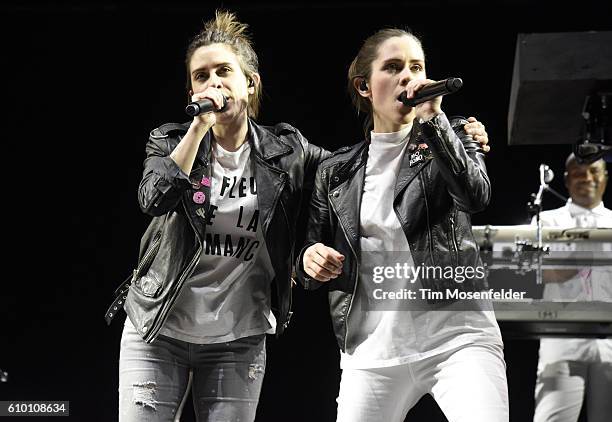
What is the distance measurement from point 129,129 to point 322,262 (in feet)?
5.60

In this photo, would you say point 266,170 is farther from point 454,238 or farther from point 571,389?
point 571,389

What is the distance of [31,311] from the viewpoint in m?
3.46

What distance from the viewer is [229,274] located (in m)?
2.20

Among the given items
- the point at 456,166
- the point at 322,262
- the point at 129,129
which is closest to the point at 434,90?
the point at 456,166

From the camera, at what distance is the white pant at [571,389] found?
9.59ft

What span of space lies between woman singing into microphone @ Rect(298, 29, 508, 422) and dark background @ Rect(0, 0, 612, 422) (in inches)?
45.7

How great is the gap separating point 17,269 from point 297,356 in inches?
44.0

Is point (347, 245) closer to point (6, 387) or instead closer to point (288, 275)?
point (288, 275)

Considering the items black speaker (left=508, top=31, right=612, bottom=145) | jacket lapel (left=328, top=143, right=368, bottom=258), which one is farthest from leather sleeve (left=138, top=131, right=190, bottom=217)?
black speaker (left=508, top=31, right=612, bottom=145)

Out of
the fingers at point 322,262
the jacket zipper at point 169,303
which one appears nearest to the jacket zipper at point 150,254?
the jacket zipper at point 169,303

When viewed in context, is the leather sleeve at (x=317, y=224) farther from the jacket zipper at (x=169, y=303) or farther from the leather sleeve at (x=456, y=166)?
the leather sleeve at (x=456, y=166)

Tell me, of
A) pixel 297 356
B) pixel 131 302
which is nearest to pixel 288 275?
pixel 131 302

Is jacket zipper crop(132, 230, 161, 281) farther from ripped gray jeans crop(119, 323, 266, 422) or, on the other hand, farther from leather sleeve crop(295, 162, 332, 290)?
leather sleeve crop(295, 162, 332, 290)

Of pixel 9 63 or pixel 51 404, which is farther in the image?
pixel 9 63
